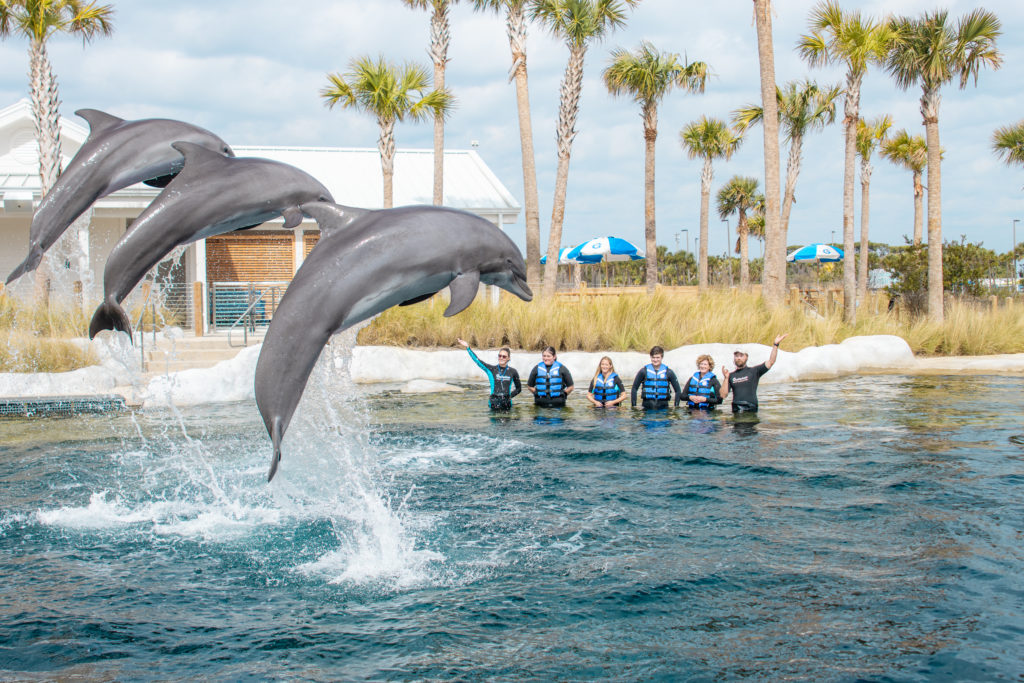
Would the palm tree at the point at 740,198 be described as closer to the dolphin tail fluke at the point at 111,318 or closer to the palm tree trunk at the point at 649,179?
the palm tree trunk at the point at 649,179

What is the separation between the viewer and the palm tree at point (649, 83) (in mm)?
26297

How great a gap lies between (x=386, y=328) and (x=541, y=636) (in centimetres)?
1328

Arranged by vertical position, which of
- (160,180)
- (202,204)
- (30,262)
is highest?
(160,180)

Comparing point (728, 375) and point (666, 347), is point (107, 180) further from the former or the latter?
point (666, 347)

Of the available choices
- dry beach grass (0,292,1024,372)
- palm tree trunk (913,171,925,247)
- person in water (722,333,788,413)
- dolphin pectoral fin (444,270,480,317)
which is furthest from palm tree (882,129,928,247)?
dolphin pectoral fin (444,270,480,317)

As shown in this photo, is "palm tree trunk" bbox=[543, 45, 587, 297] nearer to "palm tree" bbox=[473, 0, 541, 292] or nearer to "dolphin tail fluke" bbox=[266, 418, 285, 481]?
"palm tree" bbox=[473, 0, 541, 292]

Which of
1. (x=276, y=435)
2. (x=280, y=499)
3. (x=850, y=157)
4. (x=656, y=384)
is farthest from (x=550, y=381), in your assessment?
(x=850, y=157)

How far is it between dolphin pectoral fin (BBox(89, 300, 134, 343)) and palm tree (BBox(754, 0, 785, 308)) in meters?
16.2

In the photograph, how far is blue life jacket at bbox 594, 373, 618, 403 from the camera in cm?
1232

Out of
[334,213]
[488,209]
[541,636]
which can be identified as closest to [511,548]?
[541,636]

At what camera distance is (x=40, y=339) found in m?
14.4

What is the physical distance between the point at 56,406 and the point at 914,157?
3121cm

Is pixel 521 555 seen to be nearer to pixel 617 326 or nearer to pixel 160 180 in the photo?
pixel 160 180

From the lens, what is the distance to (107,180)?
17.2 feet
